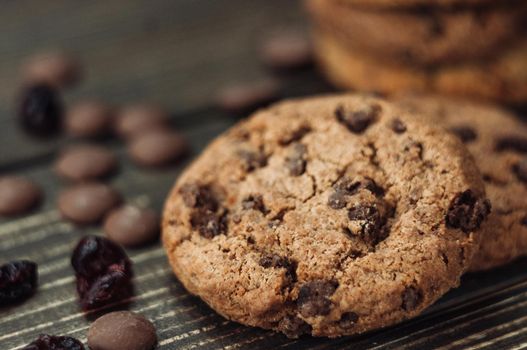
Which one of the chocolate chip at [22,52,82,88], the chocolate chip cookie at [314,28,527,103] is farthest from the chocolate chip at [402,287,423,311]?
the chocolate chip at [22,52,82,88]

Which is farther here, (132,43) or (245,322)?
(132,43)

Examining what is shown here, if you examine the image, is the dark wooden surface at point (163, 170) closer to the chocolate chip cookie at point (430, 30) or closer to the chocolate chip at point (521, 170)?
the chocolate chip at point (521, 170)

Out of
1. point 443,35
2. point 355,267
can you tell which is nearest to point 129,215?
point 355,267

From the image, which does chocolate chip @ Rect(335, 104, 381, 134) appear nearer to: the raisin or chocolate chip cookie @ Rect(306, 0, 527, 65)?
the raisin

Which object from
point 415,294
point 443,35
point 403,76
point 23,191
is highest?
point 443,35

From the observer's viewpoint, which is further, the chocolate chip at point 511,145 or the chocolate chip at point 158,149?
the chocolate chip at point 158,149

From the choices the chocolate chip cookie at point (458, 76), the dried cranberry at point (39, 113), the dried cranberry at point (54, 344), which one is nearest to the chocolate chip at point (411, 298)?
the dried cranberry at point (54, 344)

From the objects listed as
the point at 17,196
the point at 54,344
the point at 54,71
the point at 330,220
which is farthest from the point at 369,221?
the point at 54,71

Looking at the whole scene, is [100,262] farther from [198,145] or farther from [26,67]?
[26,67]
